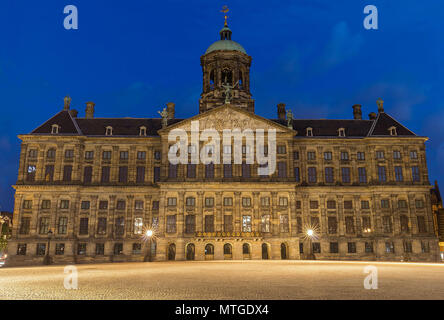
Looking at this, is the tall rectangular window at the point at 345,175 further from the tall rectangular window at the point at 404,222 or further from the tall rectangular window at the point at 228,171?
the tall rectangular window at the point at 228,171

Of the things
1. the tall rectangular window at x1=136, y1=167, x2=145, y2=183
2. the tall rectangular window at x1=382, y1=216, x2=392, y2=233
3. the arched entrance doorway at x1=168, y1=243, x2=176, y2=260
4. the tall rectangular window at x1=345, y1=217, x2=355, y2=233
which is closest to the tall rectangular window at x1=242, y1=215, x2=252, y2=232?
the arched entrance doorway at x1=168, y1=243, x2=176, y2=260

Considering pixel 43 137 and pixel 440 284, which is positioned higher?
pixel 43 137

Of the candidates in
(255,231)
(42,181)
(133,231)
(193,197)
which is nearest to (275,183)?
(255,231)

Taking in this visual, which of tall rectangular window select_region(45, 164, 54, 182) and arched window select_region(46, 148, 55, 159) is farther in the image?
arched window select_region(46, 148, 55, 159)

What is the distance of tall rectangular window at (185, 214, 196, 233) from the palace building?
0.46 feet

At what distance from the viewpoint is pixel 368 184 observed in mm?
56938

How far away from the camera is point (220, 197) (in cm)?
5197

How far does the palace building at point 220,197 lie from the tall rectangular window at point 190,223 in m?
0.14

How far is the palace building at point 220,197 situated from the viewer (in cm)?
5153

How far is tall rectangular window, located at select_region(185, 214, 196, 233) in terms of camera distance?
2019 inches

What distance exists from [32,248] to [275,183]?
117 feet

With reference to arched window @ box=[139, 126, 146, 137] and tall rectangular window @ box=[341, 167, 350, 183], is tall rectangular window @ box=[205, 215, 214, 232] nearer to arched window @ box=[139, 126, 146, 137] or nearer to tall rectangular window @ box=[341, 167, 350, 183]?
arched window @ box=[139, 126, 146, 137]

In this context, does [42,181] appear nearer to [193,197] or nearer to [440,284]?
[193,197]

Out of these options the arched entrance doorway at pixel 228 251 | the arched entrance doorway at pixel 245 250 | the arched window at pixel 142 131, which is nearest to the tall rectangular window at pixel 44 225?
the arched window at pixel 142 131
